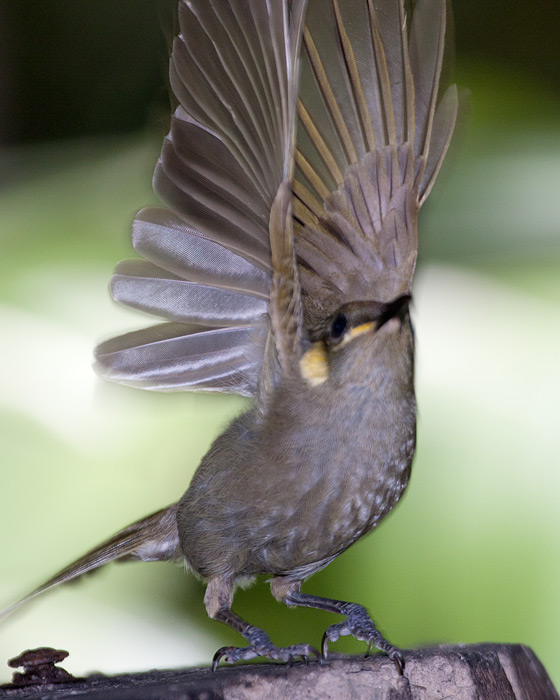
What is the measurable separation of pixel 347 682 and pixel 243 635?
33 centimetres

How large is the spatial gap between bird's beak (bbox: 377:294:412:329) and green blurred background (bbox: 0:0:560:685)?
0.91 metres

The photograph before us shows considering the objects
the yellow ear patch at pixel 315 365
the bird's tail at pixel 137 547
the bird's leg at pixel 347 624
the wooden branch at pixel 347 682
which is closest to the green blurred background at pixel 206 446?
the bird's tail at pixel 137 547

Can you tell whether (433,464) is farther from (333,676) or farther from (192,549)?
(333,676)

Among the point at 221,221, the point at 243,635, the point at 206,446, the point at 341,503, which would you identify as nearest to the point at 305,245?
the point at 221,221

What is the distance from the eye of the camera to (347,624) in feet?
5.11

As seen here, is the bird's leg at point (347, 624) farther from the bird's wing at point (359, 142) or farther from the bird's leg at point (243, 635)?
the bird's wing at point (359, 142)

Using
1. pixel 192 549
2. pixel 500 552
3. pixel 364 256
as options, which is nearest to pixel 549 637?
pixel 500 552

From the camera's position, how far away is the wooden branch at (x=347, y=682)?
3.64 feet

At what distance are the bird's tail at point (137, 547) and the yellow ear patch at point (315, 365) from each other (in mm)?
468

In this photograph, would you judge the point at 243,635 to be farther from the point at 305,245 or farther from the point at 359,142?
the point at 359,142

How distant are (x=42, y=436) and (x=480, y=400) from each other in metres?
1.26

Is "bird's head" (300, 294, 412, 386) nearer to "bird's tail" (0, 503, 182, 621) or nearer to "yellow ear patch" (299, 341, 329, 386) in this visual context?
"yellow ear patch" (299, 341, 329, 386)

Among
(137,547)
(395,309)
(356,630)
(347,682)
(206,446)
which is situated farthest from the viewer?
(206,446)

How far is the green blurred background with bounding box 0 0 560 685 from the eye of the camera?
234cm
